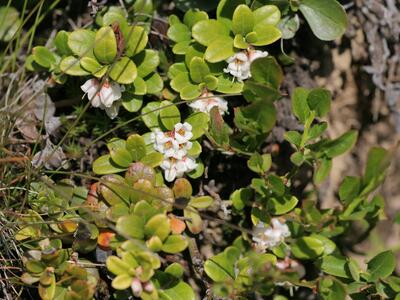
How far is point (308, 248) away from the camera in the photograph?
5.67 ft

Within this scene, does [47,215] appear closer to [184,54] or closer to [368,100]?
[184,54]

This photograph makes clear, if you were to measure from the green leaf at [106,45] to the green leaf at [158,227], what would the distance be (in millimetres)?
523

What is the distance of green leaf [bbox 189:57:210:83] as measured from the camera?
187 cm

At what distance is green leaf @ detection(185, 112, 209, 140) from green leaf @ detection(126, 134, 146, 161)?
15 centimetres

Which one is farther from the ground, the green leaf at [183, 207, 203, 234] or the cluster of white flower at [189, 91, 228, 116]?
the cluster of white flower at [189, 91, 228, 116]

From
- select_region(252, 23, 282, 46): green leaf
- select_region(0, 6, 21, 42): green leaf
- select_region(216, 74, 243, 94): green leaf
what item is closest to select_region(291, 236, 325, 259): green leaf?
select_region(216, 74, 243, 94): green leaf

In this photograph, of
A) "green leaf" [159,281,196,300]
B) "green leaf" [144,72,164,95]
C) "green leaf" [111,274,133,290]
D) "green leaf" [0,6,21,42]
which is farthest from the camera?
"green leaf" [0,6,21,42]

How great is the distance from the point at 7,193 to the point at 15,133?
24 centimetres

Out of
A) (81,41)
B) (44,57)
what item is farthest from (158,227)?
(44,57)

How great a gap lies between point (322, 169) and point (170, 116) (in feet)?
1.57

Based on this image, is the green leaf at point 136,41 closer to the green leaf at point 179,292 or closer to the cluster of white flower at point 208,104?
the cluster of white flower at point 208,104

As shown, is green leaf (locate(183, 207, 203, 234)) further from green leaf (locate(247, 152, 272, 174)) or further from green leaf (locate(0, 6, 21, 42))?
green leaf (locate(0, 6, 21, 42))

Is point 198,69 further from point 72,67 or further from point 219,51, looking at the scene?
point 72,67

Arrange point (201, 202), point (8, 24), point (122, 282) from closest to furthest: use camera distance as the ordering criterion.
Result: point (122, 282), point (201, 202), point (8, 24)
